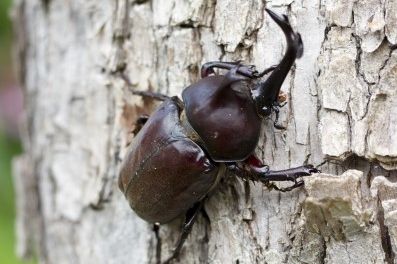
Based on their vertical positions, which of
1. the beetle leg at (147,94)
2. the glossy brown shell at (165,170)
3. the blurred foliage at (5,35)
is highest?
the beetle leg at (147,94)

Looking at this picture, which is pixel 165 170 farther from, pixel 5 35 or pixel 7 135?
pixel 5 35

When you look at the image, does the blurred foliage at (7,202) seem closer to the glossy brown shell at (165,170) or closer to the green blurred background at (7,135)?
the green blurred background at (7,135)

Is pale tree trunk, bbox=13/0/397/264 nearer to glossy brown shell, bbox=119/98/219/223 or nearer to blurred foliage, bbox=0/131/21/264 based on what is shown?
glossy brown shell, bbox=119/98/219/223

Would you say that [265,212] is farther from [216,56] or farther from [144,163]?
[216,56]

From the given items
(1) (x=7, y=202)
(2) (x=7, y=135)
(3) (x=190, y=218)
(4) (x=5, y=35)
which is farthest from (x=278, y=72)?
(4) (x=5, y=35)

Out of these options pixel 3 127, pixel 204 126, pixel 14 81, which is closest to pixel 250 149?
pixel 204 126

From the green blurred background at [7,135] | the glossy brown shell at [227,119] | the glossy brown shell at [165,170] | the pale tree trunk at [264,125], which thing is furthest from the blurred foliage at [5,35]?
the glossy brown shell at [227,119]
